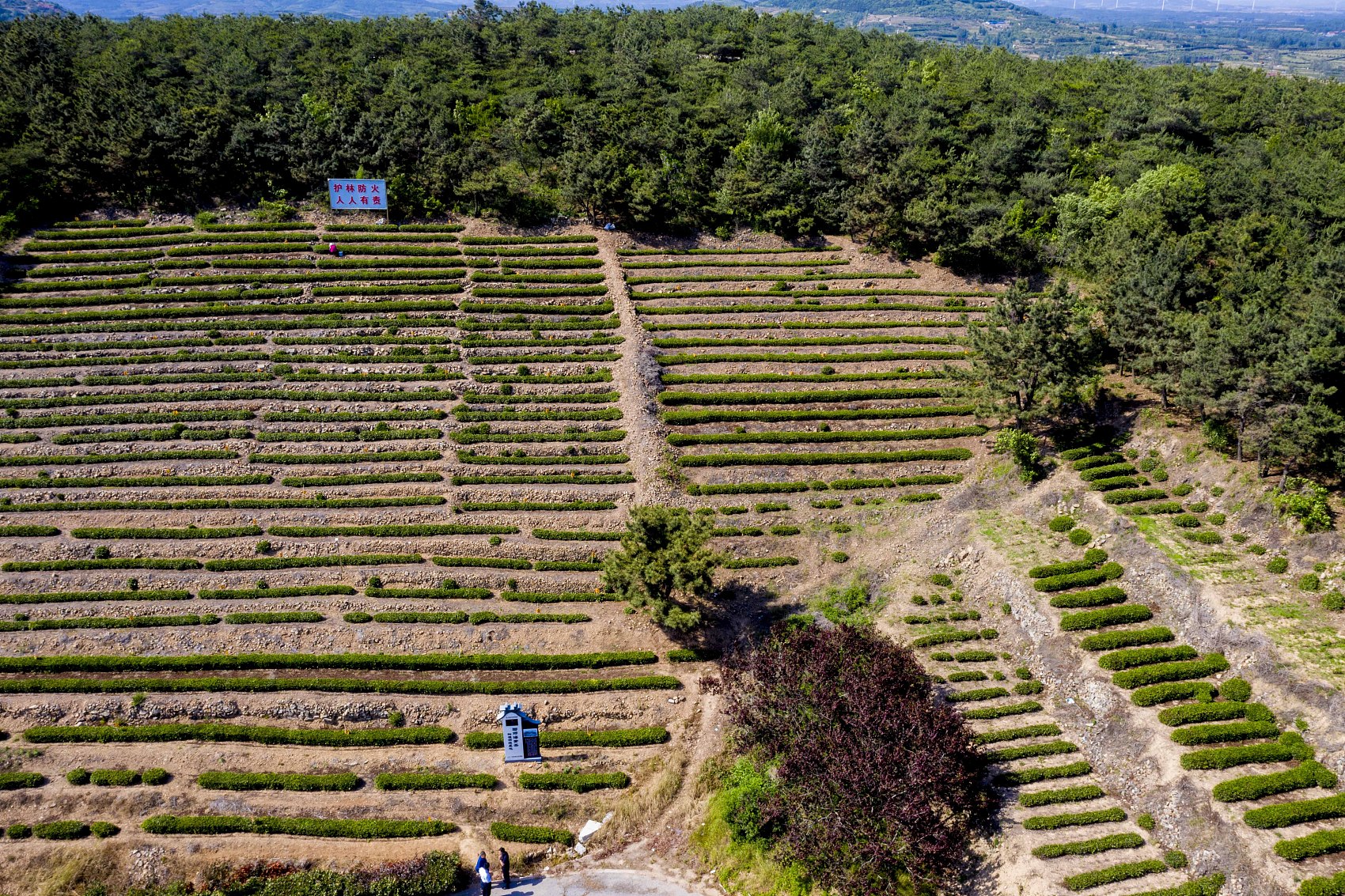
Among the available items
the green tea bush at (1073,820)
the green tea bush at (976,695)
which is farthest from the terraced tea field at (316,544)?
the green tea bush at (1073,820)

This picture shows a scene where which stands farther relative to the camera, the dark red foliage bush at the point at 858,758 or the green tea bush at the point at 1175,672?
the green tea bush at the point at 1175,672

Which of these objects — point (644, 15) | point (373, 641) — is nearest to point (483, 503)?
point (373, 641)

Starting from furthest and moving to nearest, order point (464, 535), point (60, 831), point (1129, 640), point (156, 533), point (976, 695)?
point (464, 535)
point (156, 533)
point (976, 695)
point (1129, 640)
point (60, 831)

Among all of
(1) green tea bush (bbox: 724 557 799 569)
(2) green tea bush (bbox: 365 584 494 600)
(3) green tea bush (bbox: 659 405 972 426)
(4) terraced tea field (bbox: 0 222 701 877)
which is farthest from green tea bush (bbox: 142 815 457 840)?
(3) green tea bush (bbox: 659 405 972 426)

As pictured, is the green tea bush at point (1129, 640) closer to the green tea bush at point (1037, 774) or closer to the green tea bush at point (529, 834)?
the green tea bush at point (1037, 774)

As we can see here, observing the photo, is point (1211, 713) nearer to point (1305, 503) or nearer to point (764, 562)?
point (1305, 503)

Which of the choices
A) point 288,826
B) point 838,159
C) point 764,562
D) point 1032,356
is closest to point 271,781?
point 288,826

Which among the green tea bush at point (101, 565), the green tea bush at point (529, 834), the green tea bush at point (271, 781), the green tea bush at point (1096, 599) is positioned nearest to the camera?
the green tea bush at point (529, 834)
